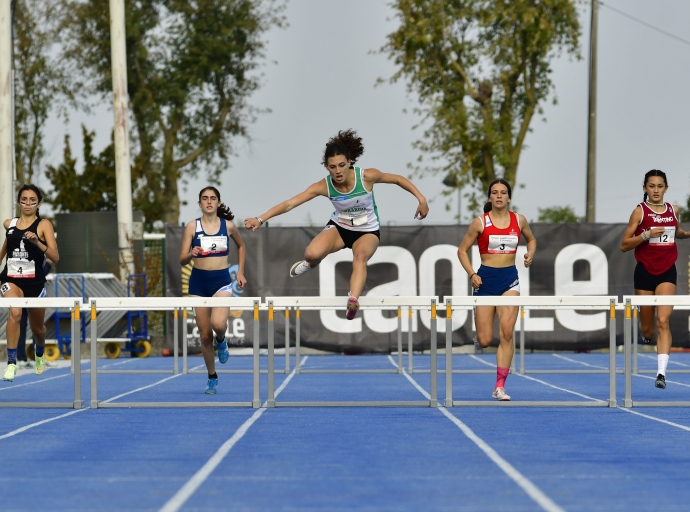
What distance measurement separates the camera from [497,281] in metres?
10.1

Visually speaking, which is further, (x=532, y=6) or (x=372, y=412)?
(x=532, y=6)

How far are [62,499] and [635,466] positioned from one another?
10.4 feet

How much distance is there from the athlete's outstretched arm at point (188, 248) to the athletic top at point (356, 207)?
145 centimetres

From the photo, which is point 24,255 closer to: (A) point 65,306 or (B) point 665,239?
(A) point 65,306

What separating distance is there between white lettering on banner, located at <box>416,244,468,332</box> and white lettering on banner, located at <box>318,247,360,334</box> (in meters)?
0.89

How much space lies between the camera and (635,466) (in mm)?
6430

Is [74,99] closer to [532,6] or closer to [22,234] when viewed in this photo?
[532,6]

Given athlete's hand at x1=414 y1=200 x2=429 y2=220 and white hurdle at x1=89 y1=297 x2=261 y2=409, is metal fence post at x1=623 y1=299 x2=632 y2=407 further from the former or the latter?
white hurdle at x1=89 y1=297 x2=261 y2=409

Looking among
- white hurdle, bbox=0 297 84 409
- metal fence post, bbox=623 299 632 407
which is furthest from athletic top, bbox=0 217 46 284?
metal fence post, bbox=623 299 632 407

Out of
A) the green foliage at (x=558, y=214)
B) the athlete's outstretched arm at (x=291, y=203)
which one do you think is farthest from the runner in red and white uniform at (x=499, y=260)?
the green foliage at (x=558, y=214)

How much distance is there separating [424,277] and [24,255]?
988 centimetres

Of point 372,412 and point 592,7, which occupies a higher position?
point 592,7

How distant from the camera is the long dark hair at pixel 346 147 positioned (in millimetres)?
9320

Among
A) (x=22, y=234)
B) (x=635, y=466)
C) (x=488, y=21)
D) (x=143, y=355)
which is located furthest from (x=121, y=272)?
(x=635, y=466)
